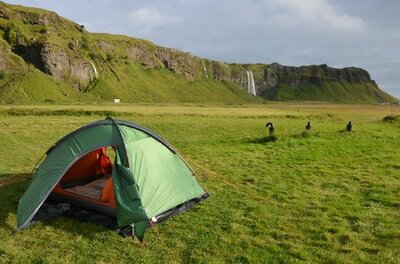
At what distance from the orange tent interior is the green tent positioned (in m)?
0.03

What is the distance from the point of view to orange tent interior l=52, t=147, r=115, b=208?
11.5m

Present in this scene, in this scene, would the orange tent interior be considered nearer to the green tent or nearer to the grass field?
the green tent

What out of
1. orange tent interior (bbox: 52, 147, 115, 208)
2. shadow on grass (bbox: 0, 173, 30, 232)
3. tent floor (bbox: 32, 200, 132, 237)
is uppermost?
orange tent interior (bbox: 52, 147, 115, 208)

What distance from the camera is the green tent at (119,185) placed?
10.2m

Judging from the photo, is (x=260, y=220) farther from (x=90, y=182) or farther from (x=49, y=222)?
(x=90, y=182)

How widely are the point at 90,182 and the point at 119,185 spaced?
3876 mm

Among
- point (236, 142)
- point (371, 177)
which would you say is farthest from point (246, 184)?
point (236, 142)

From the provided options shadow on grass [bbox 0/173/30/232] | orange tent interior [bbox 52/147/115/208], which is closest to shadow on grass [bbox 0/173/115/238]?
shadow on grass [bbox 0/173/30/232]

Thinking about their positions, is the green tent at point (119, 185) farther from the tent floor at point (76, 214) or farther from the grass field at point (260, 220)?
the grass field at point (260, 220)

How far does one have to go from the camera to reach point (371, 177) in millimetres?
16672

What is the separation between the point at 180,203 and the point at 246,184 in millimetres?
4228

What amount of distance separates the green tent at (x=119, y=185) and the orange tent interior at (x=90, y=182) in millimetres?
30

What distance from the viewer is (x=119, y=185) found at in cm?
1035

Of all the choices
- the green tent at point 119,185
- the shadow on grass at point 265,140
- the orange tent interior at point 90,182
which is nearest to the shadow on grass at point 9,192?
the green tent at point 119,185
